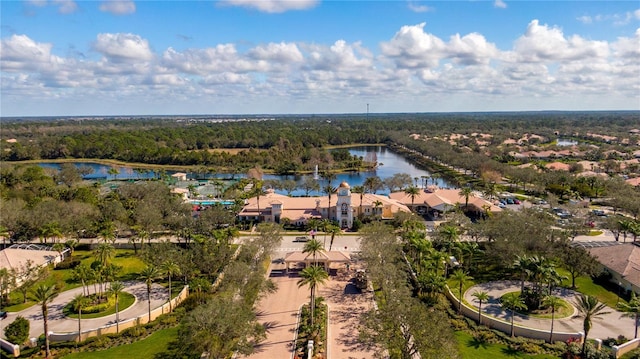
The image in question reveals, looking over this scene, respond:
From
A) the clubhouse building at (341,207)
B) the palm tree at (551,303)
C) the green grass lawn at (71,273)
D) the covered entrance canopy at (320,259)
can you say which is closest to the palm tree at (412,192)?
the clubhouse building at (341,207)

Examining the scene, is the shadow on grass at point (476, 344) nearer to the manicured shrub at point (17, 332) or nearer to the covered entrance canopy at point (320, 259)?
the covered entrance canopy at point (320, 259)

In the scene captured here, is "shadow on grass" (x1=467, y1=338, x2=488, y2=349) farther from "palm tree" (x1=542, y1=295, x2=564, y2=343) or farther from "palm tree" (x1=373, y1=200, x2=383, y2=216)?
"palm tree" (x1=373, y1=200, x2=383, y2=216)

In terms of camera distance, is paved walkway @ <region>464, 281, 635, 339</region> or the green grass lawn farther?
the green grass lawn

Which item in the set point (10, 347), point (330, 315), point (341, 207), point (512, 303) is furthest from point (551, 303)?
point (10, 347)

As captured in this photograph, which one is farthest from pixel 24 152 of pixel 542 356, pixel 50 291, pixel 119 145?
pixel 542 356

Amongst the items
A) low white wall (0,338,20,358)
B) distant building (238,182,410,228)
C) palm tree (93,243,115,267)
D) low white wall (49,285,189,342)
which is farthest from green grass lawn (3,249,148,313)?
distant building (238,182,410,228)

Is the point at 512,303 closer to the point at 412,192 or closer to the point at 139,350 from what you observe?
the point at 139,350

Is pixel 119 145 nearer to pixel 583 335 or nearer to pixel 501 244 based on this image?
pixel 501 244
